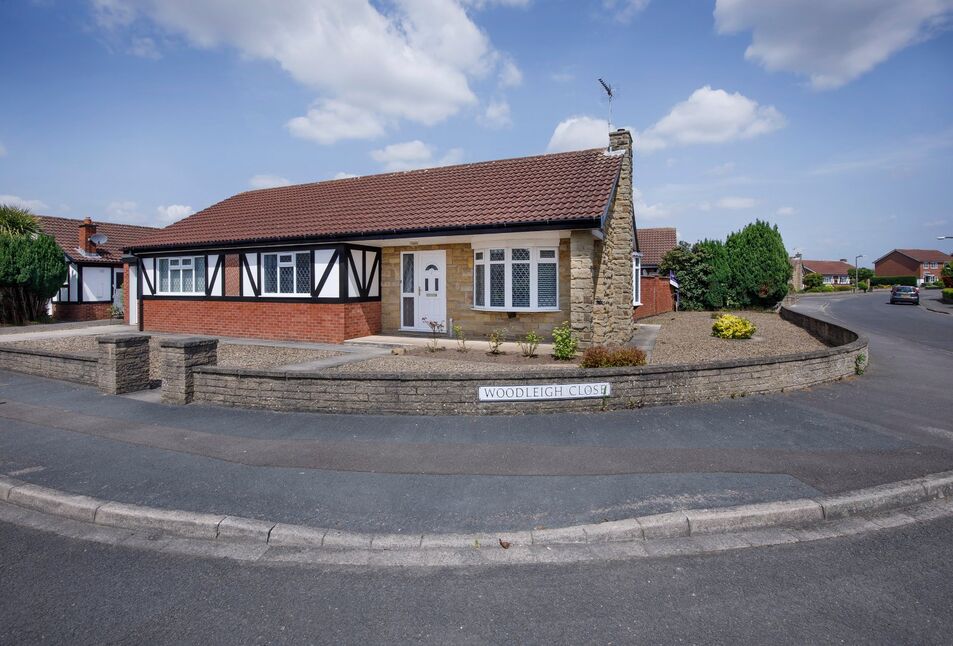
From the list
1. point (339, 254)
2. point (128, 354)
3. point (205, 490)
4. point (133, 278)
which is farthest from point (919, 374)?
point (133, 278)

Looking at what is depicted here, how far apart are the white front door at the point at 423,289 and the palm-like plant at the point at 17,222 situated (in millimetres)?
17270

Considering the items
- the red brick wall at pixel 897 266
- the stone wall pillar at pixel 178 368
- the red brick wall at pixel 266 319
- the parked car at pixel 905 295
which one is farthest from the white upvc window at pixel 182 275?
the red brick wall at pixel 897 266

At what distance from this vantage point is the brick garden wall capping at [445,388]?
7.32 m

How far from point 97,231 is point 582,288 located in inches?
1084

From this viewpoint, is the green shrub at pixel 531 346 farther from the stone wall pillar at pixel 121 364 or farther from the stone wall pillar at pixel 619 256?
the stone wall pillar at pixel 121 364

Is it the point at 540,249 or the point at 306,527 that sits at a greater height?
the point at 540,249

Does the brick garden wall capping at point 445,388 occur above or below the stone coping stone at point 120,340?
below

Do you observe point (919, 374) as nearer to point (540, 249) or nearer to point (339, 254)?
point (540, 249)

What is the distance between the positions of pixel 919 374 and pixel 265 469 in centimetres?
1203

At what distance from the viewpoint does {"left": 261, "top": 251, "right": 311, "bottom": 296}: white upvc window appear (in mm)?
15516

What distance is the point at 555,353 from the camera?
37.4ft

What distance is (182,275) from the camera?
18109mm

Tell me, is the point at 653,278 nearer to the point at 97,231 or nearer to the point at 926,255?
the point at 97,231

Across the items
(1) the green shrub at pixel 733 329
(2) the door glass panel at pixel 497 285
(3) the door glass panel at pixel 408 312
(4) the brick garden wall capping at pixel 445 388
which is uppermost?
(2) the door glass panel at pixel 497 285
